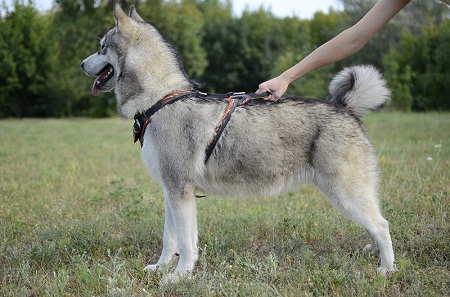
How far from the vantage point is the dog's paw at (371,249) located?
12.1 feet

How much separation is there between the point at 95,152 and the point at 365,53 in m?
20.3

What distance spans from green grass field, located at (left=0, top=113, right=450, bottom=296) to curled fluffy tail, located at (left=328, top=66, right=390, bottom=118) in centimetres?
116

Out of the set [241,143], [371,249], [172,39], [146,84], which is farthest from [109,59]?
[172,39]

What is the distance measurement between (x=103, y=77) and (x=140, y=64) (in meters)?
0.46

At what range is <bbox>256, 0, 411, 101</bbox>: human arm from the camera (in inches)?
137

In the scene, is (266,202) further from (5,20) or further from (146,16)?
(5,20)

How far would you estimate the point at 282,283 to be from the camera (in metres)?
3.14

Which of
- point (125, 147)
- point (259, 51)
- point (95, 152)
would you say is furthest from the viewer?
point (259, 51)

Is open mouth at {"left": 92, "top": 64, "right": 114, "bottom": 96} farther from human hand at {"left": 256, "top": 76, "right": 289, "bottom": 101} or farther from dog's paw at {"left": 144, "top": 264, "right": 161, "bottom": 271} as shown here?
dog's paw at {"left": 144, "top": 264, "right": 161, "bottom": 271}

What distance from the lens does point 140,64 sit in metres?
3.60

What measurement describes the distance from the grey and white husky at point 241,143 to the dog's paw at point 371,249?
328 millimetres

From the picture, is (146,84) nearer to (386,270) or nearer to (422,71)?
(386,270)

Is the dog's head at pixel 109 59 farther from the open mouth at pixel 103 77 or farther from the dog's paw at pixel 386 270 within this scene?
the dog's paw at pixel 386 270

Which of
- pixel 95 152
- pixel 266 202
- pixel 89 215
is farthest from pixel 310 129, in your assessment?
pixel 95 152
